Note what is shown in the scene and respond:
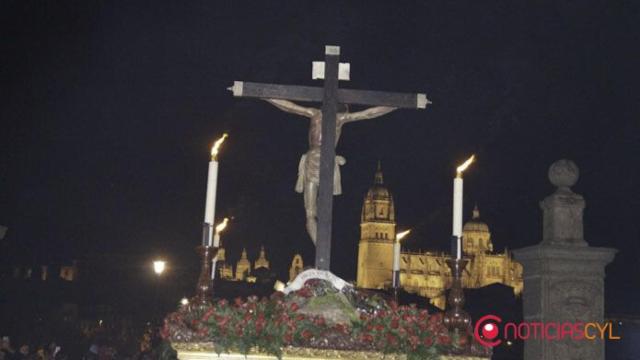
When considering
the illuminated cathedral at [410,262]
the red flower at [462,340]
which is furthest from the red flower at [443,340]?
the illuminated cathedral at [410,262]

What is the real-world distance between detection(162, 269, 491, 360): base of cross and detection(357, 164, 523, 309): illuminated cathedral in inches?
4875

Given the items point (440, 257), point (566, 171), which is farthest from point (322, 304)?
point (440, 257)

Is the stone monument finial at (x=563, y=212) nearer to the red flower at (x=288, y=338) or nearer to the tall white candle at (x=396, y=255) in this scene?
the tall white candle at (x=396, y=255)

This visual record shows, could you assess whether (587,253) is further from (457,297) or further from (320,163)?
(320,163)

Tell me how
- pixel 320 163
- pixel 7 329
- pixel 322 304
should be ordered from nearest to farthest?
pixel 322 304 < pixel 320 163 < pixel 7 329

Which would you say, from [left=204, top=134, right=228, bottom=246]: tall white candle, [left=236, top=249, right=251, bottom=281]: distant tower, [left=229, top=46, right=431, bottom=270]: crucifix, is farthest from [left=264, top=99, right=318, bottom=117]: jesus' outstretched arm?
[left=236, top=249, right=251, bottom=281]: distant tower

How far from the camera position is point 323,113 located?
777 cm

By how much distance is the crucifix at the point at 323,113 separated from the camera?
746 cm

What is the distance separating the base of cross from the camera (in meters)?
5.51

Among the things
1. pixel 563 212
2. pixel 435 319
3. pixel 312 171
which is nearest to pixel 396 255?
pixel 312 171

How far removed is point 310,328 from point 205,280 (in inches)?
47.3

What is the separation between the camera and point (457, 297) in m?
6.66

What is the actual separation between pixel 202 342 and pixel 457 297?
2.46 m

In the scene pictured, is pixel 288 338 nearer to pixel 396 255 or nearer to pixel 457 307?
pixel 457 307
